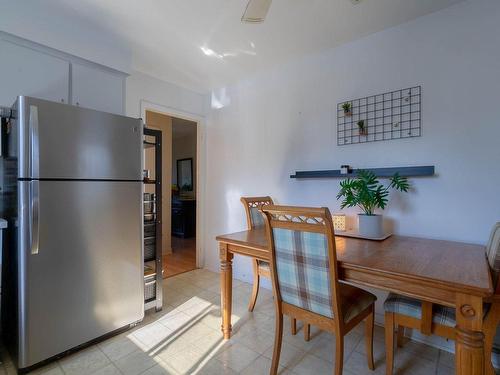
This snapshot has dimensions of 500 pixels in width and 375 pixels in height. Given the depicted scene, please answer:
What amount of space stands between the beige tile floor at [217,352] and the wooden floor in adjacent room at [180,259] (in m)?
1.11

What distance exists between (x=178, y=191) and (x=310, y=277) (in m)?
5.20

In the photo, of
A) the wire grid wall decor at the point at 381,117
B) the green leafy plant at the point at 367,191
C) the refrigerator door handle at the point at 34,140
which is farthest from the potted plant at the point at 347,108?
the refrigerator door handle at the point at 34,140

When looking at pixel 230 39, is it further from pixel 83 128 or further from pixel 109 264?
pixel 109 264

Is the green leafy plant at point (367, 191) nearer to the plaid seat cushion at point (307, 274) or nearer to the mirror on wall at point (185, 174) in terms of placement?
the plaid seat cushion at point (307, 274)

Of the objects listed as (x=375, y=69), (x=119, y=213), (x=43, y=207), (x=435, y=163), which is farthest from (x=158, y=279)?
(x=375, y=69)

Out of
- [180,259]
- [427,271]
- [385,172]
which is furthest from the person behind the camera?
[180,259]

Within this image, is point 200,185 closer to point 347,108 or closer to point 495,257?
point 347,108

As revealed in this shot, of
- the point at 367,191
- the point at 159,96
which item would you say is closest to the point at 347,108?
the point at 367,191

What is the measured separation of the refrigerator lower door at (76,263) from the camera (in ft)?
4.80

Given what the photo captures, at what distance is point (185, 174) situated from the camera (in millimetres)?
6117

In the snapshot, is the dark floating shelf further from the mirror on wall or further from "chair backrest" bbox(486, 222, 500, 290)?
the mirror on wall

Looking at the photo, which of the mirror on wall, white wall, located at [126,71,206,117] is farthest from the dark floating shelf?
the mirror on wall

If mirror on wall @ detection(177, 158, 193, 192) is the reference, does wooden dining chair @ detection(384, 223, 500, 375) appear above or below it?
below

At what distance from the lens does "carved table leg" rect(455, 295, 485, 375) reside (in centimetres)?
96
